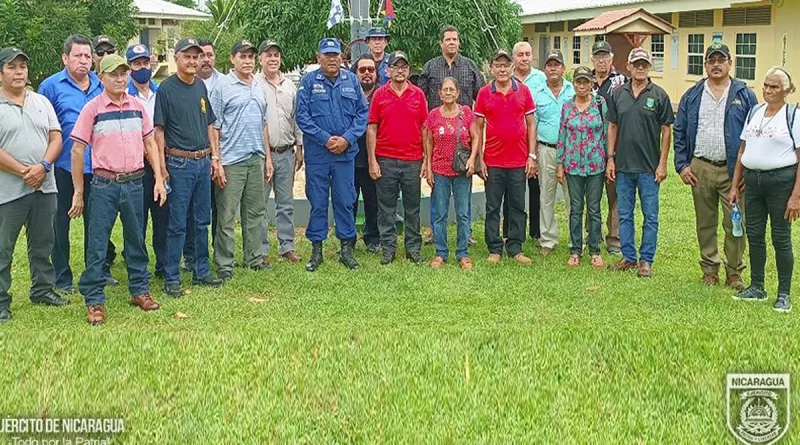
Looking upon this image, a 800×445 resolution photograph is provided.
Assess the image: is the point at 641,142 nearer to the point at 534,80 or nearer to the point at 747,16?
the point at 534,80

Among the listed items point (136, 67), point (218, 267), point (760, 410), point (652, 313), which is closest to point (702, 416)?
point (760, 410)

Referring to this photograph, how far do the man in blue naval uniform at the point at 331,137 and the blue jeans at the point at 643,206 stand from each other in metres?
2.32

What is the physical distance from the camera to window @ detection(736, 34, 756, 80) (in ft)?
63.9

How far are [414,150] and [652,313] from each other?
2.54 metres

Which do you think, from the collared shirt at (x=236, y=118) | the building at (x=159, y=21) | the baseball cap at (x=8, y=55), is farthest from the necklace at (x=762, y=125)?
the building at (x=159, y=21)

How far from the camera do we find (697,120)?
6422 millimetres

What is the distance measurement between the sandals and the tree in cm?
980

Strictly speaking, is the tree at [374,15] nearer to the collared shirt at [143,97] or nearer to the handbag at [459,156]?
the handbag at [459,156]

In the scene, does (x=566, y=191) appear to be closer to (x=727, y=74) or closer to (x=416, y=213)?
(x=416, y=213)

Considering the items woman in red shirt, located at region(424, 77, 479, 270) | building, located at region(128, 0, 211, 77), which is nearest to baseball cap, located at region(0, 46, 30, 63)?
woman in red shirt, located at region(424, 77, 479, 270)

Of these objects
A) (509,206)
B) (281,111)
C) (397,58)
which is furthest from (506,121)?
(281,111)

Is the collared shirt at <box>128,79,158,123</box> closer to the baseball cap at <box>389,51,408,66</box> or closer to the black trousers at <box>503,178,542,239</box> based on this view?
the baseball cap at <box>389,51,408,66</box>

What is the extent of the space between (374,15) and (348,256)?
34.9 ft

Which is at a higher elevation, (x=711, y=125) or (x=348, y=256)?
(x=711, y=125)
